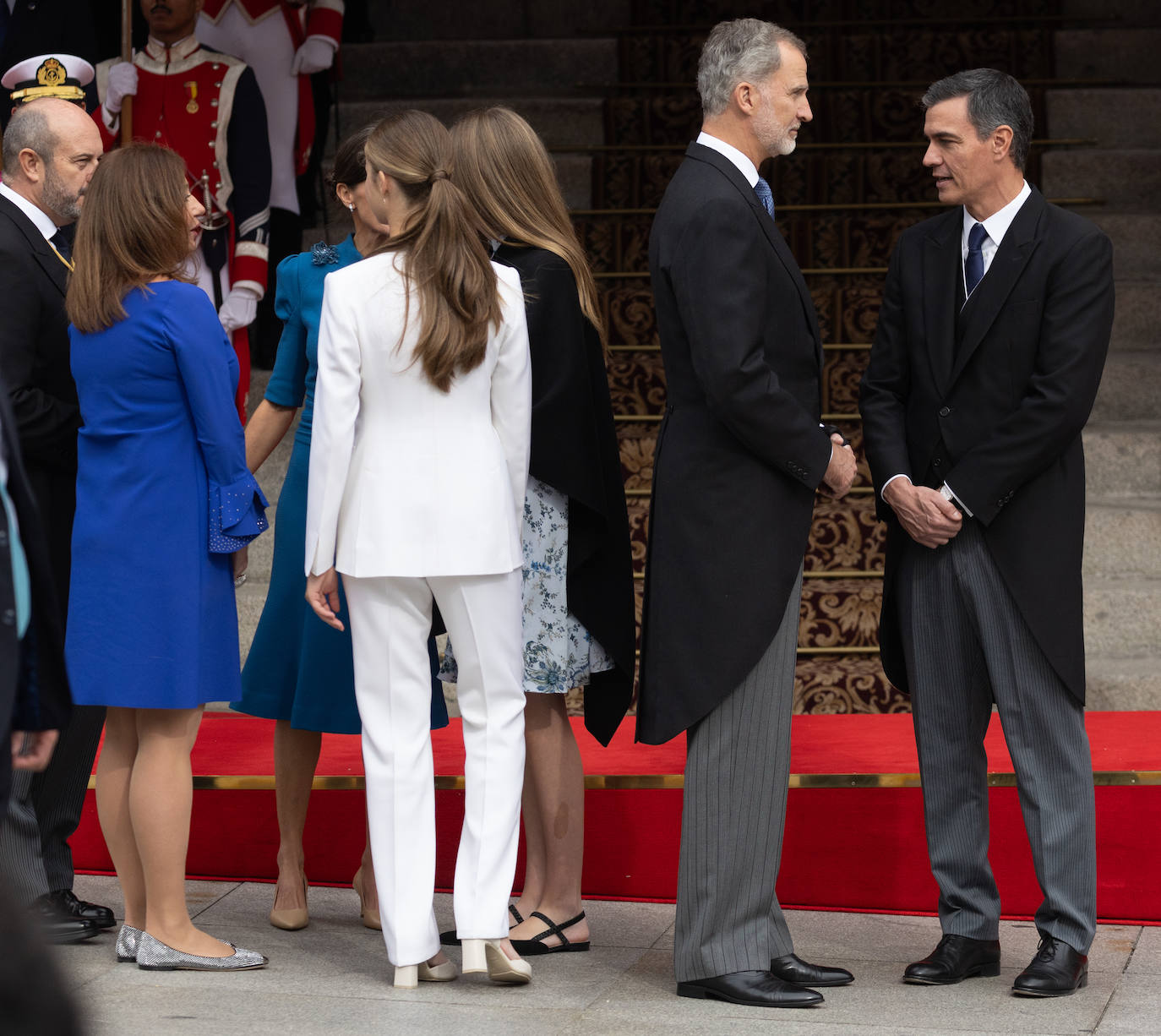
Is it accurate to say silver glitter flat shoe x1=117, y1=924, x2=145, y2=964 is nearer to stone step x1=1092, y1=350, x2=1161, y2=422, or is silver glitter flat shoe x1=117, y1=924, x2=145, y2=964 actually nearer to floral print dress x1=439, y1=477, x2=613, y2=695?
floral print dress x1=439, y1=477, x2=613, y2=695

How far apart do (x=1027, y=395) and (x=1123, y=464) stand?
270 centimetres

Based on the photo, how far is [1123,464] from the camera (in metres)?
5.14

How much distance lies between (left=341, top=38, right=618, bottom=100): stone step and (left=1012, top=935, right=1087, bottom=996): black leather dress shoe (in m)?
5.22

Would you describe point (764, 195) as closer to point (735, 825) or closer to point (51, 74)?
point (735, 825)

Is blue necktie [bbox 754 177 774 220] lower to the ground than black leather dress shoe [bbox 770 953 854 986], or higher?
higher

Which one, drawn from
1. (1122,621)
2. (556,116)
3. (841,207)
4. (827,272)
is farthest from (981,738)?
(556,116)

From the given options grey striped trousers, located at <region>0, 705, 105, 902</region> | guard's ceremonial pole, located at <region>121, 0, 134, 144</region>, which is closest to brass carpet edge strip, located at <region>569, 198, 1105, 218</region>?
guard's ceremonial pole, located at <region>121, 0, 134, 144</region>

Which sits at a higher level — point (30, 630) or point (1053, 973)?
point (30, 630)

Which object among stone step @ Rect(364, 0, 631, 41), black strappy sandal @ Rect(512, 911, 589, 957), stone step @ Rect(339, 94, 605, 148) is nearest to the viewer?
black strappy sandal @ Rect(512, 911, 589, 957)

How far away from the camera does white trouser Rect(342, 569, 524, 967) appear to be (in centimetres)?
255

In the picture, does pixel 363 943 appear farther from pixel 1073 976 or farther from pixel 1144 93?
pixel 1144 93

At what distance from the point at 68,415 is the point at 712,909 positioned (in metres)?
1.33

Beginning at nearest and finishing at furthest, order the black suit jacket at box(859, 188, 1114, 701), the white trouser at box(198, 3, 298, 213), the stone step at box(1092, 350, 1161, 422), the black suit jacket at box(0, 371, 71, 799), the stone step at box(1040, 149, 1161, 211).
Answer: the black suit jacket at box(0, 371, 71, 799), the black suit jacket at box(859, 188, 1114, 701), the white trouser at box(198, 3, 298, 213), the stone step at box(1092, 350, 1161, 422), the stone step at box(1040, 149, 1161, 211)

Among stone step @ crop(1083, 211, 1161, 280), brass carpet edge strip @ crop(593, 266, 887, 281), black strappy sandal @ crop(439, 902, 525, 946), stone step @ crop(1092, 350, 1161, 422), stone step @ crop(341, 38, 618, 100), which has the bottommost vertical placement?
black strappy sandal @ crop(439, 902, 525, 946)
